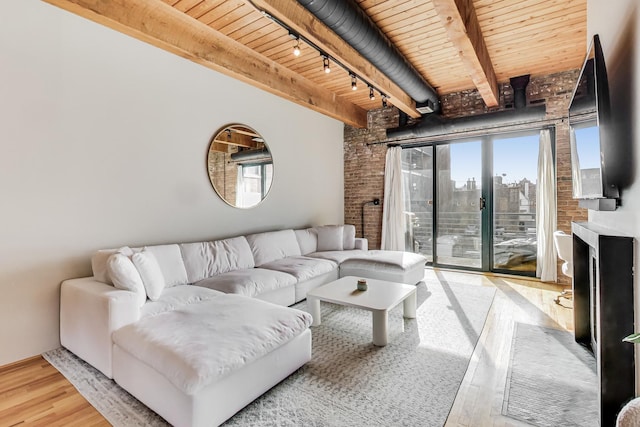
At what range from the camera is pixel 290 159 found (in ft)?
15.6

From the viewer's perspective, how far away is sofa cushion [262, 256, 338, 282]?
11.2ft

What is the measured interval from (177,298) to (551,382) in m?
2.70

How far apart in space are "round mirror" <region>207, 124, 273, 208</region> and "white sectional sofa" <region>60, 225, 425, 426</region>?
0.82 meters

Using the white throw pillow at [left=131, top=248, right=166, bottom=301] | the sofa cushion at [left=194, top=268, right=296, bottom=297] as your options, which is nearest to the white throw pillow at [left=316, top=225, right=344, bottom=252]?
the sofa cushion at [left=194, top=268, right=296, bottom=297]

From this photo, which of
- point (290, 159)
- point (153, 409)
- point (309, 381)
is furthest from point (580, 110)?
point (290, 159)

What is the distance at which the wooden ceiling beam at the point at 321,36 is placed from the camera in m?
2.33

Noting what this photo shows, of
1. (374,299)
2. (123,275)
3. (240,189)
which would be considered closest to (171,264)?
(123,275)

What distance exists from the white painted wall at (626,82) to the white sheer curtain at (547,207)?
2.76m

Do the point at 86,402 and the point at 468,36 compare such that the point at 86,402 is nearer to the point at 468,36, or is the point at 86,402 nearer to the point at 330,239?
the point at 330,239

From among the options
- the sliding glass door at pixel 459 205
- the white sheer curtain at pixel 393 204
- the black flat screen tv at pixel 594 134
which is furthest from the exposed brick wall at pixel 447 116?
the black flat screen tv at pixel 594 134

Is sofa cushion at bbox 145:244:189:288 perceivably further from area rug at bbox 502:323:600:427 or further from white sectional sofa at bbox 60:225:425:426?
area rug at bbox 502:323:600:427

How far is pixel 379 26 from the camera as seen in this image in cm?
296

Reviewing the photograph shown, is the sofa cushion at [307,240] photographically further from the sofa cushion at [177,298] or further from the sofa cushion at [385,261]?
the sofa cushion at [177,298]

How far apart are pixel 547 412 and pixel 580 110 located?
6.16 feet
